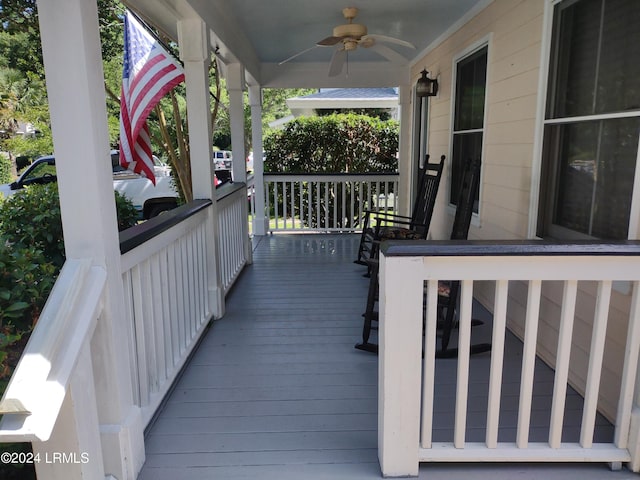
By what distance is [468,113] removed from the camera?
418 centimetres

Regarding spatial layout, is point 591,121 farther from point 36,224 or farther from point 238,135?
point 238,135

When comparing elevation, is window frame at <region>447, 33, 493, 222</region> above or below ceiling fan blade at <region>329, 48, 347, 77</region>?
below

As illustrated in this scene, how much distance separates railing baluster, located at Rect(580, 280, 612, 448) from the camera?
1654mm

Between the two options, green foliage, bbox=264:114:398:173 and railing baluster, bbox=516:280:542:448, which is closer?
railing baluster, bbox=516:280:542:448

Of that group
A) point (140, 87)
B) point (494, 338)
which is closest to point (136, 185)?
point (140, 87)

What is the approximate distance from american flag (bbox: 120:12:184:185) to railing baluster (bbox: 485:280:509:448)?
1.96 m

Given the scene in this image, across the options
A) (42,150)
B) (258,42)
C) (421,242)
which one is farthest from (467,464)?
(42,150)

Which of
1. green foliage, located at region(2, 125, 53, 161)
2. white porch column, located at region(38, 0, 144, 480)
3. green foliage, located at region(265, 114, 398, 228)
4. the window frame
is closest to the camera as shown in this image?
white porch column, located at region(38, 0, 144, 480)

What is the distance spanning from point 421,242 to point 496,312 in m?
0.38

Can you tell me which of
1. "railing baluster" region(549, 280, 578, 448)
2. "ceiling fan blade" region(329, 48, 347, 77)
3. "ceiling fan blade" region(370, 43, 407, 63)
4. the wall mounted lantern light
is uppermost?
"ceiling fan blade" region(370, 43, 407, 63)

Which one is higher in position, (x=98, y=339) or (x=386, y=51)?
(x=386, y=51)

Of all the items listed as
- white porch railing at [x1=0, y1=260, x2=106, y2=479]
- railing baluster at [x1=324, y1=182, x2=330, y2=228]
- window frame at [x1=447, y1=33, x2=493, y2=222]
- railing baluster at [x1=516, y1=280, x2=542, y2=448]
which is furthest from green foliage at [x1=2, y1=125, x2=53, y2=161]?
railing baluster at [x1=516, y1=280, x2=542, y2=448]

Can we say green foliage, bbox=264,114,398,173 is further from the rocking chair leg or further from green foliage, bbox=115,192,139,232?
the rocking chair leg

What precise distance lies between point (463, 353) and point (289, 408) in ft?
3.20
